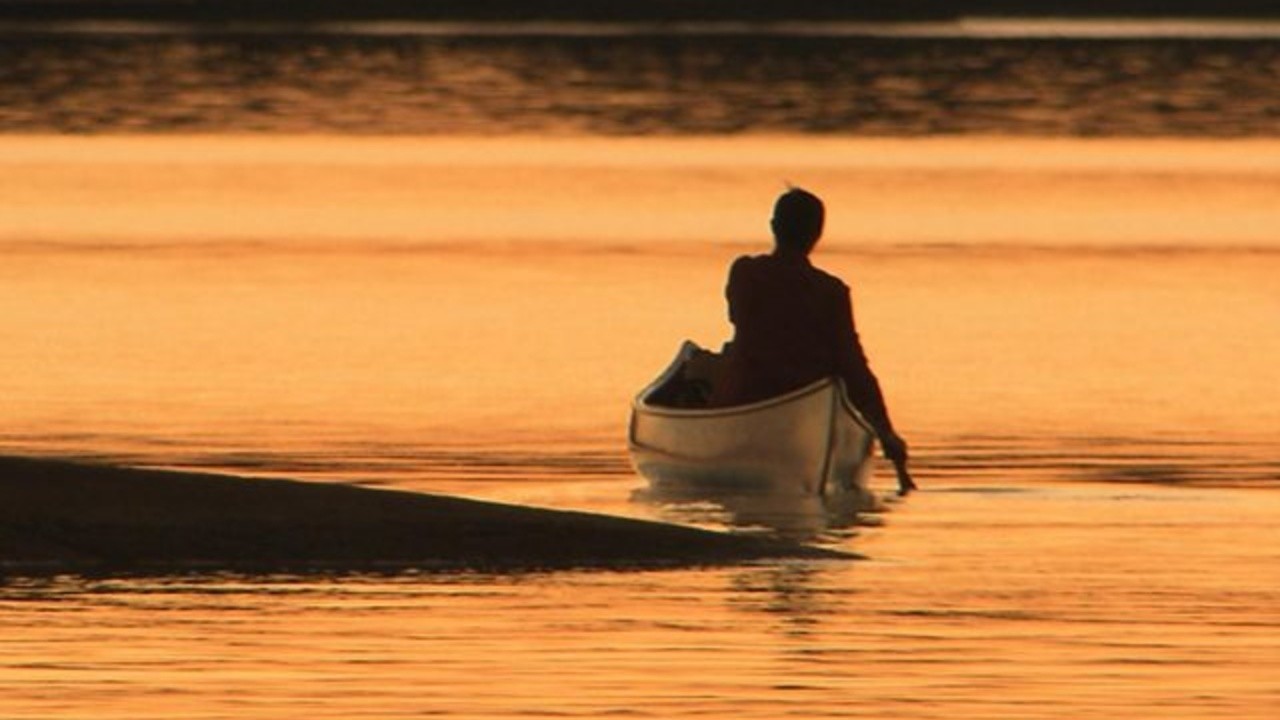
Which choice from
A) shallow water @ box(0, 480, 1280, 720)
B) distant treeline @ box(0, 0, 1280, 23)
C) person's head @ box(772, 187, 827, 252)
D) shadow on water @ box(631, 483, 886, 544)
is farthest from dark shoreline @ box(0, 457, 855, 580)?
distant treeline @ box(0, 0, 1280, 23)

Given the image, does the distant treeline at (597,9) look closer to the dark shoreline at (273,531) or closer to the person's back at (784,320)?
the person's back at (784,320)

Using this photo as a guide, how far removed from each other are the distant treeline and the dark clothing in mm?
83666

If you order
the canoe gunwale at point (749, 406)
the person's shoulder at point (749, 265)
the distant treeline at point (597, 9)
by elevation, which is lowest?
the distant treeline at point (597, 9)

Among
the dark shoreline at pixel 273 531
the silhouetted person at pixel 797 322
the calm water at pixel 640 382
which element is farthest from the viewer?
the silhouetted person at pixel 797 322

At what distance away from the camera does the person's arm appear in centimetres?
2378

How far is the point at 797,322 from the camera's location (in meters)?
23.8

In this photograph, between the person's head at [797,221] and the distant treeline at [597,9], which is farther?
the distant treeline at [597,9]

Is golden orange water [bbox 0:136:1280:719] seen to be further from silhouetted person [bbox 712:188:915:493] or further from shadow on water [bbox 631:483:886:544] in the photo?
silhouetted person [bbox 712:188:915:493]

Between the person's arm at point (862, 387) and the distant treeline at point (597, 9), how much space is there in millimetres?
83675

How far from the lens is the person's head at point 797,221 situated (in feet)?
77.0

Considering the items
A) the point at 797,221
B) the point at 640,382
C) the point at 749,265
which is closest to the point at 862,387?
the point at 749,265

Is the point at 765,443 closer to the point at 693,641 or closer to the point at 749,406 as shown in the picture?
the point at 749,406

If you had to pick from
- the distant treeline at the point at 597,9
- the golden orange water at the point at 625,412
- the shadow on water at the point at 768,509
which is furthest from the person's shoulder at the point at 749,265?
the distant treeline at the point at 597,9

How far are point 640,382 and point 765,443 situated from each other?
29.4ft
